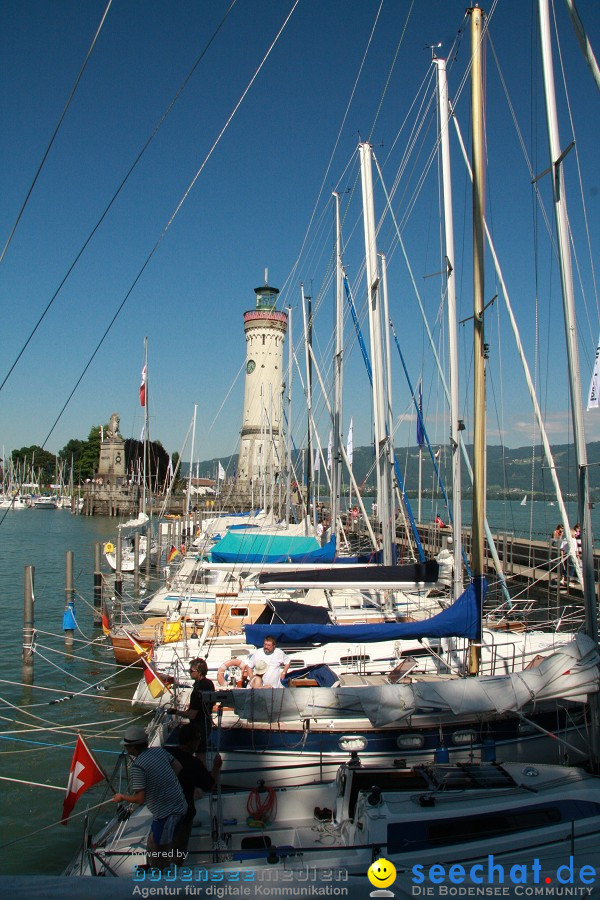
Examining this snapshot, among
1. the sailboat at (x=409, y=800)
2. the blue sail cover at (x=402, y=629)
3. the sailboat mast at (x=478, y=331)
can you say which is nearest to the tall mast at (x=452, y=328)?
the blue sail cover at (x=402, y=629)

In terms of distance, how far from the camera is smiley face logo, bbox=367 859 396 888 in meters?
6.09

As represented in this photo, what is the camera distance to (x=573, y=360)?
893 centimetres

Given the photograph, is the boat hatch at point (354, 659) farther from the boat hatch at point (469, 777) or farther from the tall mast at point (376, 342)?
the boat hatch at point (469, 777)

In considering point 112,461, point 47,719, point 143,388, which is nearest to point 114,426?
point 112,461

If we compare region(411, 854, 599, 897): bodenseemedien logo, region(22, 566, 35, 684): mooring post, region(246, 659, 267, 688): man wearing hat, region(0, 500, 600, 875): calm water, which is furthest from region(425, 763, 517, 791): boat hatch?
region(22, 566, 35, 684): mooring post

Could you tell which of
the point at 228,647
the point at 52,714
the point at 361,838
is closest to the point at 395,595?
the point at 228,647

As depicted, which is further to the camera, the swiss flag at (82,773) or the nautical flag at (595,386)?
the nautical flag at (595,386)

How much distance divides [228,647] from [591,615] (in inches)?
342

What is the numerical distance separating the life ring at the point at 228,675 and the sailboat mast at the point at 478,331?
160 inches

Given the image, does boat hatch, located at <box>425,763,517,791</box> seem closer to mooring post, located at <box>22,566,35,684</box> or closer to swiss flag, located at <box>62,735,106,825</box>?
swiss flag, located at <box>62,735,106,825</box>

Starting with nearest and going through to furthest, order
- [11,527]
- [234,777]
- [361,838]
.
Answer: [361,838] < [234,777] < [11,527]

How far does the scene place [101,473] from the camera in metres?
106

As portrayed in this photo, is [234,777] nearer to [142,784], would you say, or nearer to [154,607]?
[142,784]

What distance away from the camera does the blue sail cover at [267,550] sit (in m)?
21.6
